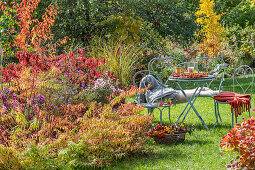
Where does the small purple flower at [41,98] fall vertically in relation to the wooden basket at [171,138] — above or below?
above

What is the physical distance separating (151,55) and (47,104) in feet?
19.0

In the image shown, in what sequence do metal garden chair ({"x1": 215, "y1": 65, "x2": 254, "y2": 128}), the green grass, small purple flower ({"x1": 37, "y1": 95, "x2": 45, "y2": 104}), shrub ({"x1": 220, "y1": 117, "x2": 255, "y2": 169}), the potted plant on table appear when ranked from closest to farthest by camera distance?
shrub ({"x1": 220, "y1": 117, "x2": 255, "y2": 169}), the green grass, the potted plant on table, small purple flower ({"x1": 37, "y1": 95, "x2": 45, "y2": 104}), metal garden chair ({"x1": 215, "y1": 65, "x2": 254, "y2": 128})

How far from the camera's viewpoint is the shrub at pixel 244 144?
8.95 ft

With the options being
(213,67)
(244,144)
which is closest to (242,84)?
(213,67)

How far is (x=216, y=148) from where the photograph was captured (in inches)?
159

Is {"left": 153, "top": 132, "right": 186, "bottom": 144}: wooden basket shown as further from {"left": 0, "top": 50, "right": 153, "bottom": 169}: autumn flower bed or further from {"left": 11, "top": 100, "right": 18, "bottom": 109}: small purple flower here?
{"left": 11, "top": 100, "right": 18, "bottom": 109}: small purple flower

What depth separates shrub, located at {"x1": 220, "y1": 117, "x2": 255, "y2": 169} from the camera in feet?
8.95

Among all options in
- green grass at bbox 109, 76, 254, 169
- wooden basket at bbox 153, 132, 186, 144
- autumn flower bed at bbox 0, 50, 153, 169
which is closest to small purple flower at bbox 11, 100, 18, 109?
autumn flower bed at bbox 0, 50, 153, 169

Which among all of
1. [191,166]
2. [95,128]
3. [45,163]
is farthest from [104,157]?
[191,166]

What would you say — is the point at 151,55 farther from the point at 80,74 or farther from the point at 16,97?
the point at 16,97

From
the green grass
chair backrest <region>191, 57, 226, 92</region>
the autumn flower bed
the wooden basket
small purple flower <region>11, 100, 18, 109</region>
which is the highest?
chair backrest <region>191, 57, 226, 92</region>

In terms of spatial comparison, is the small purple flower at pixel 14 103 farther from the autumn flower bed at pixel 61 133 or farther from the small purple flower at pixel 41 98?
the small purple flower at pixel 41 98

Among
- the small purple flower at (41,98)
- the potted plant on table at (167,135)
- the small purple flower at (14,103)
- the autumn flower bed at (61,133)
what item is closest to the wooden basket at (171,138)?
the potted plant on table at (167,135)

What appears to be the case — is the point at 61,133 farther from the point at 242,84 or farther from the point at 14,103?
the point at 242,84
